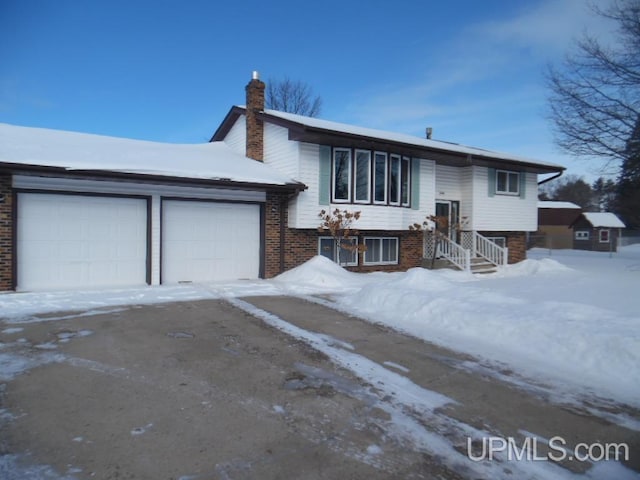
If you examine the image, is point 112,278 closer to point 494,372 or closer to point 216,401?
point 216,401

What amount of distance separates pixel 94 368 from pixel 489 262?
44.5 feet

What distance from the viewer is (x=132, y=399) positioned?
3801 mm

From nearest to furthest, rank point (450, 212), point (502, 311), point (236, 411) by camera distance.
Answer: point (236, 411), point (502, 311), point (450, 212)

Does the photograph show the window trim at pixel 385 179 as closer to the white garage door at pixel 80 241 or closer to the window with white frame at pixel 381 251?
the window with white frame at pixel 381 251

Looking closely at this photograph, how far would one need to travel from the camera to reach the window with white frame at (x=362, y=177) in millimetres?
13391

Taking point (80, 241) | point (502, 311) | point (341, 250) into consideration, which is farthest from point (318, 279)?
point (80, 241)

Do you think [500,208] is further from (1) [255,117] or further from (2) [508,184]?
(1) [255,117]

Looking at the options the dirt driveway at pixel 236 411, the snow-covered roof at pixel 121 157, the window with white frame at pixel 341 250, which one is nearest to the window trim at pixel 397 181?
the window with white frame at pixel 341 250

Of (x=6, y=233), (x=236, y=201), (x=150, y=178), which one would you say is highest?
(x=150, y=178)

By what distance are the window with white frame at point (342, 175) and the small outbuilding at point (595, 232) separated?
37.8 meters

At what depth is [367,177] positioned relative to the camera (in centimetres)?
1352

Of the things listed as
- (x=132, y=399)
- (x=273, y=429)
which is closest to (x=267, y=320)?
(x=132, y=399)

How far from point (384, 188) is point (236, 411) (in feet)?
36.5

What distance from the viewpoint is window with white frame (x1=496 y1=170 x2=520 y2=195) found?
1723 cm
